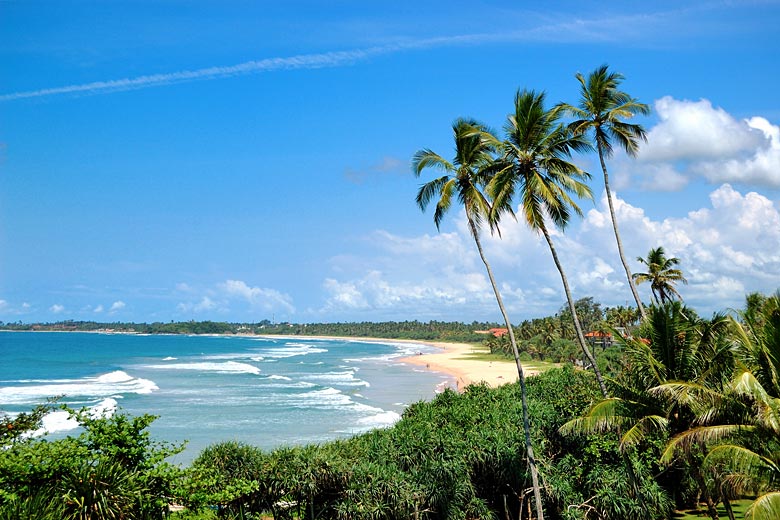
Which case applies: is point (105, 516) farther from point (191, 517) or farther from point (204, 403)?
point (204, 403)

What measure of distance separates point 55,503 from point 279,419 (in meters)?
33.0

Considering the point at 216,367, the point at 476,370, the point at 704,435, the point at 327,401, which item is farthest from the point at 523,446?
the point at 216,367

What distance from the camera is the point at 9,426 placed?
12.0m

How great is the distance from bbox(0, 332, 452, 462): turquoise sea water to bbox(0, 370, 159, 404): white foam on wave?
3.3 inches

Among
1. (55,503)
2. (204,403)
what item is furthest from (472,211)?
(204,403)

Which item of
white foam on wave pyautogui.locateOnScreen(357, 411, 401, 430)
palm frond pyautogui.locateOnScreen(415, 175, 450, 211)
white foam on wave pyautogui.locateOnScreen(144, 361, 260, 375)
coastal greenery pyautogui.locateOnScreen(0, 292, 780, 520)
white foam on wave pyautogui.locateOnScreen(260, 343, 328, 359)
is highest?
palm frond pyautogui.locateOnScreen(415, 175, 450, 211)

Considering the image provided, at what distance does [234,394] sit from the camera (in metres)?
52.8

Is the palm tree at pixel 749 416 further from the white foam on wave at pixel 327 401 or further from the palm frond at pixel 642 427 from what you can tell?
the white foam on wave at pixel 327 401

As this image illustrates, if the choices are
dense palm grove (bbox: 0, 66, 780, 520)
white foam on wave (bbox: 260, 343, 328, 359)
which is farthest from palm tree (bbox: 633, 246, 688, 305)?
white foam on wave (bbox: 260, 343, 328, 359)

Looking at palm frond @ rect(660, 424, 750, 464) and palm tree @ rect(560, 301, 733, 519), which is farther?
palm tree @ rect(560, 301, 733, 519)

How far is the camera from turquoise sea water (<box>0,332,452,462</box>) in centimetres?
3591

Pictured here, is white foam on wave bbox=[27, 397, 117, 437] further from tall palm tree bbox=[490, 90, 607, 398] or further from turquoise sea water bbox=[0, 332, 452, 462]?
tall palm tree bbox=[490, 90, 607, 398]

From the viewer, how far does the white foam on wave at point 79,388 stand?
48.8 m

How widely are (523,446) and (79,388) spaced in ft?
170
